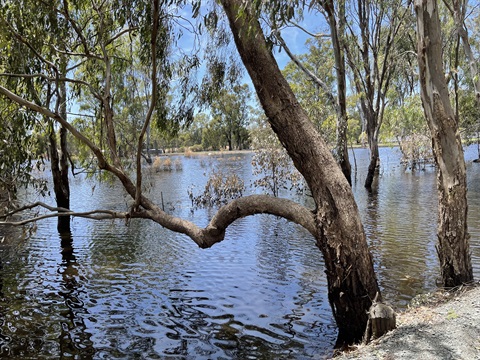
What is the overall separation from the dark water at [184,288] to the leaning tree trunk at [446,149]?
956 mm

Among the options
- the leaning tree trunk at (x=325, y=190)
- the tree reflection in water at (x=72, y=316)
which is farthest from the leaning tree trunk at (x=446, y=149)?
the tree reflection in water at (x=72, y=316)

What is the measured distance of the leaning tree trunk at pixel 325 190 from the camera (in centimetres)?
401

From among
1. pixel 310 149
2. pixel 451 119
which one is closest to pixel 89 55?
pixel 310 149

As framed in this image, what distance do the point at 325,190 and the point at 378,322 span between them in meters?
1.29

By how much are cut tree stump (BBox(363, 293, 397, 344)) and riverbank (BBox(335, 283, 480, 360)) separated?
8cm

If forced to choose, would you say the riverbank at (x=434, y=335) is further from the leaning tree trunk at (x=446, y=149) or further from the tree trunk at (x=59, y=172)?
the tree trunk at (x=59, y=172)

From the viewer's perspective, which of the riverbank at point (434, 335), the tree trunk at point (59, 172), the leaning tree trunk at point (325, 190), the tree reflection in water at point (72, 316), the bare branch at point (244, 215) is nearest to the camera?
the riverbank at point (434, 335)

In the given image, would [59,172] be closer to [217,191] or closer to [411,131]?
[217,191]

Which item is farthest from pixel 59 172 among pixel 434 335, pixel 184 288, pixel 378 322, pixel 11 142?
pixel 434 335

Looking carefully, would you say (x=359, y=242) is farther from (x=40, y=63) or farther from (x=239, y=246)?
(x=40, y=63)

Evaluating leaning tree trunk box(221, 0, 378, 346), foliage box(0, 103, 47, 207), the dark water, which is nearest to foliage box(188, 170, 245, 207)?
the dark water

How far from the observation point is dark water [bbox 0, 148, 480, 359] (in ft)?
15.2

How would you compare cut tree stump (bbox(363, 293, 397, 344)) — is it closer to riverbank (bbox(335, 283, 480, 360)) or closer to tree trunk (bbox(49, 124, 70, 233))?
riverbank (bbox(335, 283, 480, 360))

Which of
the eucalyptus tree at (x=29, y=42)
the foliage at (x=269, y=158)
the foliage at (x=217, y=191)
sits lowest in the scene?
the foliage at (x=217, y=191)
